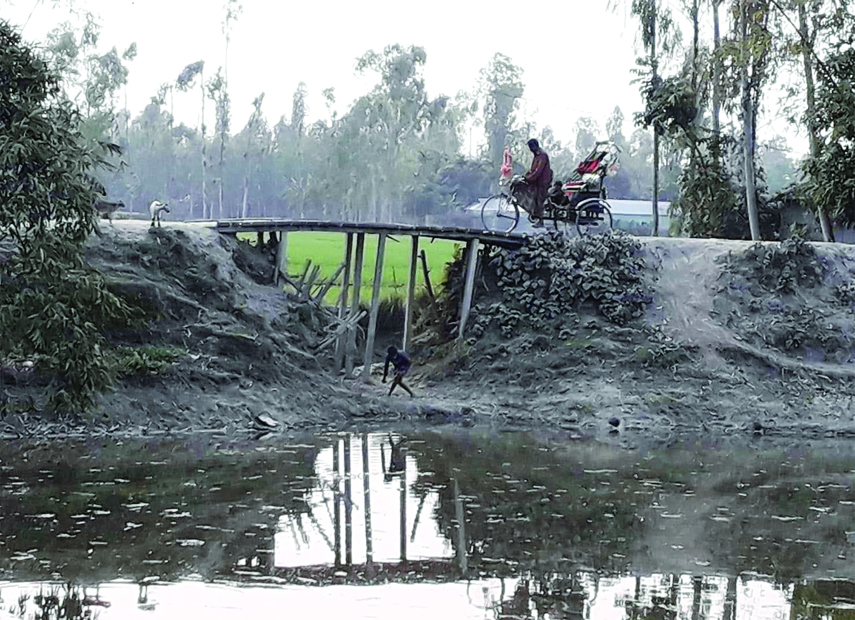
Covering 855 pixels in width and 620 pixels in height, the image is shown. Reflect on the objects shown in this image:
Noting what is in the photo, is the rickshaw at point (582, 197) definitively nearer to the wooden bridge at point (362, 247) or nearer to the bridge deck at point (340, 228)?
the wooden bridge at point (362, 247)

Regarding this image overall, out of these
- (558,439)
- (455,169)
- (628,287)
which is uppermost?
(455,169)

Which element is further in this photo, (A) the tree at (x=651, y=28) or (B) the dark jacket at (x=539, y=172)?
(A) the tree at (x=651, y=28)

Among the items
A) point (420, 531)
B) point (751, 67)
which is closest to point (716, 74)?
point (751, 67)

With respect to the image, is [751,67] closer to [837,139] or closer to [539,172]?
[837,139]

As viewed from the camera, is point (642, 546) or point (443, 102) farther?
point (443, 102)

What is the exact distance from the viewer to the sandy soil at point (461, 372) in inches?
860

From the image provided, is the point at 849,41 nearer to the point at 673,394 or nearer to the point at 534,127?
the point at 673,394

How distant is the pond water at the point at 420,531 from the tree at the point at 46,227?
1309 millimetres

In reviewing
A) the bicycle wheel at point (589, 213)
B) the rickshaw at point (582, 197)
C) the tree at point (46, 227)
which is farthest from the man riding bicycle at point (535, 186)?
the tree at point (46, 227)

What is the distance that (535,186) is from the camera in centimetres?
2686

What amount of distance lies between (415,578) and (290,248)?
3166cm

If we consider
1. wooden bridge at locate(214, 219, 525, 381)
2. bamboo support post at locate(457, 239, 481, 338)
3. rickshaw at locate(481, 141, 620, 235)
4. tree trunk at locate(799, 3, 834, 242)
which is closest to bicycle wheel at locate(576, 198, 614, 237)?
rickshaw at locate(481, 141, 620, 235)

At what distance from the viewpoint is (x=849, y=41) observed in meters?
30.8

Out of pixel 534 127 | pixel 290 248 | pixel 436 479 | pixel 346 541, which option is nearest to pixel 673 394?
pixel 436 479
